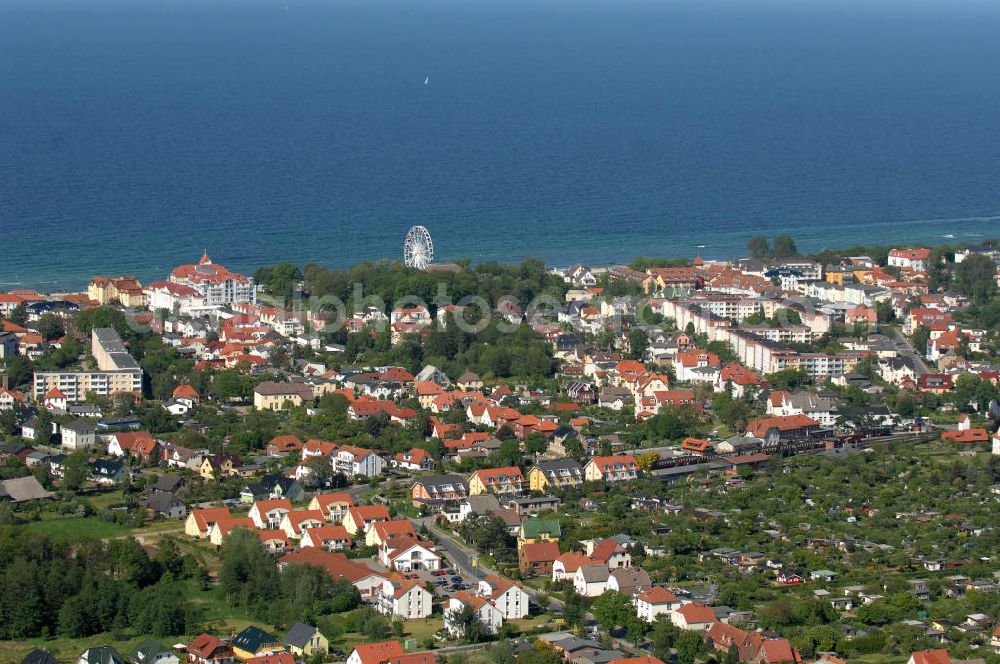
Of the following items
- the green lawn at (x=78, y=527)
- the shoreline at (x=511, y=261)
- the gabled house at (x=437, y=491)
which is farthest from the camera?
the shoreline at (x=511, y=261)

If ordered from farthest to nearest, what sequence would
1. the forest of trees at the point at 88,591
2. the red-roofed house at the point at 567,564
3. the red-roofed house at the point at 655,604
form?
the red-roofed house at the point at 567,564
the red-roofed house at the point at 655,604
the forest of trees at the point at 88,591

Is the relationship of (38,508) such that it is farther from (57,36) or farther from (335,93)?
(57,36)

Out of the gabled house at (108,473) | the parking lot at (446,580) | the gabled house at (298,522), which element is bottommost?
the parking lot at (446,580)

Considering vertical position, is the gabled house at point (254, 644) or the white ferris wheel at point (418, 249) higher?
the white ferris wheel at point (418, 249)

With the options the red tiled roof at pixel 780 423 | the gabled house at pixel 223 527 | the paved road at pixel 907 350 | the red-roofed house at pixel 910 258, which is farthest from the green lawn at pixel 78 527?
the red-roofed house at pixel 910 258

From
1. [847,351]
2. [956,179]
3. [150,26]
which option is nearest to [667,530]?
[847,351]

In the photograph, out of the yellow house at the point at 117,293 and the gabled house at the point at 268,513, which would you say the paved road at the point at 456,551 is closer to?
the gabled house at the point at 268,513

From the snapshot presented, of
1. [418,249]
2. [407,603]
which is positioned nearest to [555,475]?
[407,603]

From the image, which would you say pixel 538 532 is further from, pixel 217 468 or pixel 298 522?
pixel 217 468
